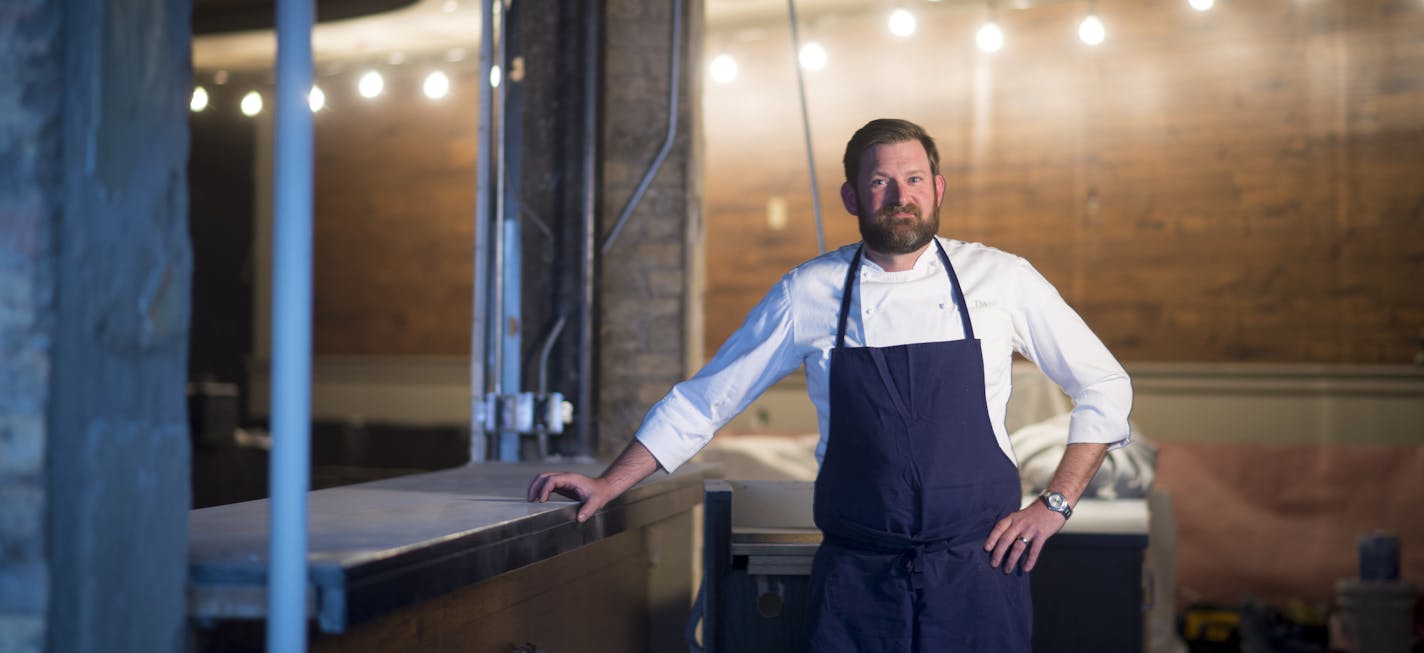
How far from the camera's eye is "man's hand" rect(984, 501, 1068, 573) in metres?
2.02

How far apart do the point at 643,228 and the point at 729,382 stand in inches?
59.6

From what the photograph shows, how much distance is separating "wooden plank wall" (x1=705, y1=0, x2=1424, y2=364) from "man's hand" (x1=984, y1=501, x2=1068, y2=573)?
461 centimetres

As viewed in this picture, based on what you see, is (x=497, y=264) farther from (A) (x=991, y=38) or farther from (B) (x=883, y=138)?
(A) (x=991, y=38)

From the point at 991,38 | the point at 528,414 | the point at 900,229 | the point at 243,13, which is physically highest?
the point at 243,13

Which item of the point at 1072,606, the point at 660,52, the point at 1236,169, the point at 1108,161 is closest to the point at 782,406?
the point at 1108,161

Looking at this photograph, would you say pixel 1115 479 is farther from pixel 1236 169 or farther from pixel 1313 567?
pixel 1236 169

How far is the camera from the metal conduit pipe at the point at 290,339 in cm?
146

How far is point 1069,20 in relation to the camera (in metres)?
6.40

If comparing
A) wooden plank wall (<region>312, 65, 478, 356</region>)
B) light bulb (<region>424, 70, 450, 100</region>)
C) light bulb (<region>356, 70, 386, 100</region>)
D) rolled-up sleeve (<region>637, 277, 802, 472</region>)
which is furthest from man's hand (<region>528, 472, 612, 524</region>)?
wooden plank wall (<region>312, 65, 478, 356</region>)

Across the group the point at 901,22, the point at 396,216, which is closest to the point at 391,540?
the point at 901,22

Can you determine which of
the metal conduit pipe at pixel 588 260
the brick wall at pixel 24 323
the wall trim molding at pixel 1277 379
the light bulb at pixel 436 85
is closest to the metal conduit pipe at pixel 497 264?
the metal conduit pipe at pixel 588 260

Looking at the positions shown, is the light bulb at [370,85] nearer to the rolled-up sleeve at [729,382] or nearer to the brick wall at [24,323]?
the rolled-up sleeve at [729,382]

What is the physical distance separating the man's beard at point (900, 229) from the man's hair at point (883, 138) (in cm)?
10

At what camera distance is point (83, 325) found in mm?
1470
